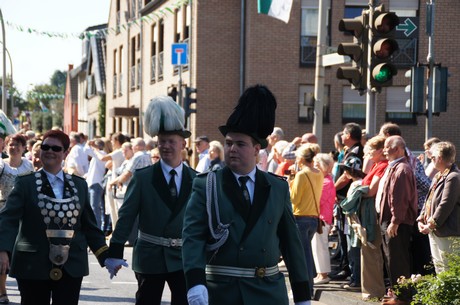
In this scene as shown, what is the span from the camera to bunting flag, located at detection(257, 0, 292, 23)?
778 inches

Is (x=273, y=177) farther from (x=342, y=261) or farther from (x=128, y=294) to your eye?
(x=342, y=261)

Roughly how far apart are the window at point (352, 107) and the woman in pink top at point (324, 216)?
1853cm

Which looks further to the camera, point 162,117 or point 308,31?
point 308,31

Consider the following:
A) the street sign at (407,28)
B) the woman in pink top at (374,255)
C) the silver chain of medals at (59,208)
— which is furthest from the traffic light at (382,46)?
the silver chain of medals at (59,208)

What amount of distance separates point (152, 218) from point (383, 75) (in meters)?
5.57

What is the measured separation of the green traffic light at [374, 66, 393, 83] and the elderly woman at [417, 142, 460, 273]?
216 centimetres

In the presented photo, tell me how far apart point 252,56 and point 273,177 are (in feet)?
81.1

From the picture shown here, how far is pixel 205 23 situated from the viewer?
3159 cm

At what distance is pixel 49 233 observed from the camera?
7645mm

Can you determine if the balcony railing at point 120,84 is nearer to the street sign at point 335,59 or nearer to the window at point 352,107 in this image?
the window at point 352,107

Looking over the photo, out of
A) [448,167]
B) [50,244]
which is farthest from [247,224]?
[448,167]

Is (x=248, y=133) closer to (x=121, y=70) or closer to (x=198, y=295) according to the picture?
(x=198, y=295)

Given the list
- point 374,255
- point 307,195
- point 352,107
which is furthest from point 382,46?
point 352,107

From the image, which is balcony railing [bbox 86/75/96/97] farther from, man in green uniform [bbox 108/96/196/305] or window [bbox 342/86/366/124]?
man in green uniform [bbox 108/96/196/305]
